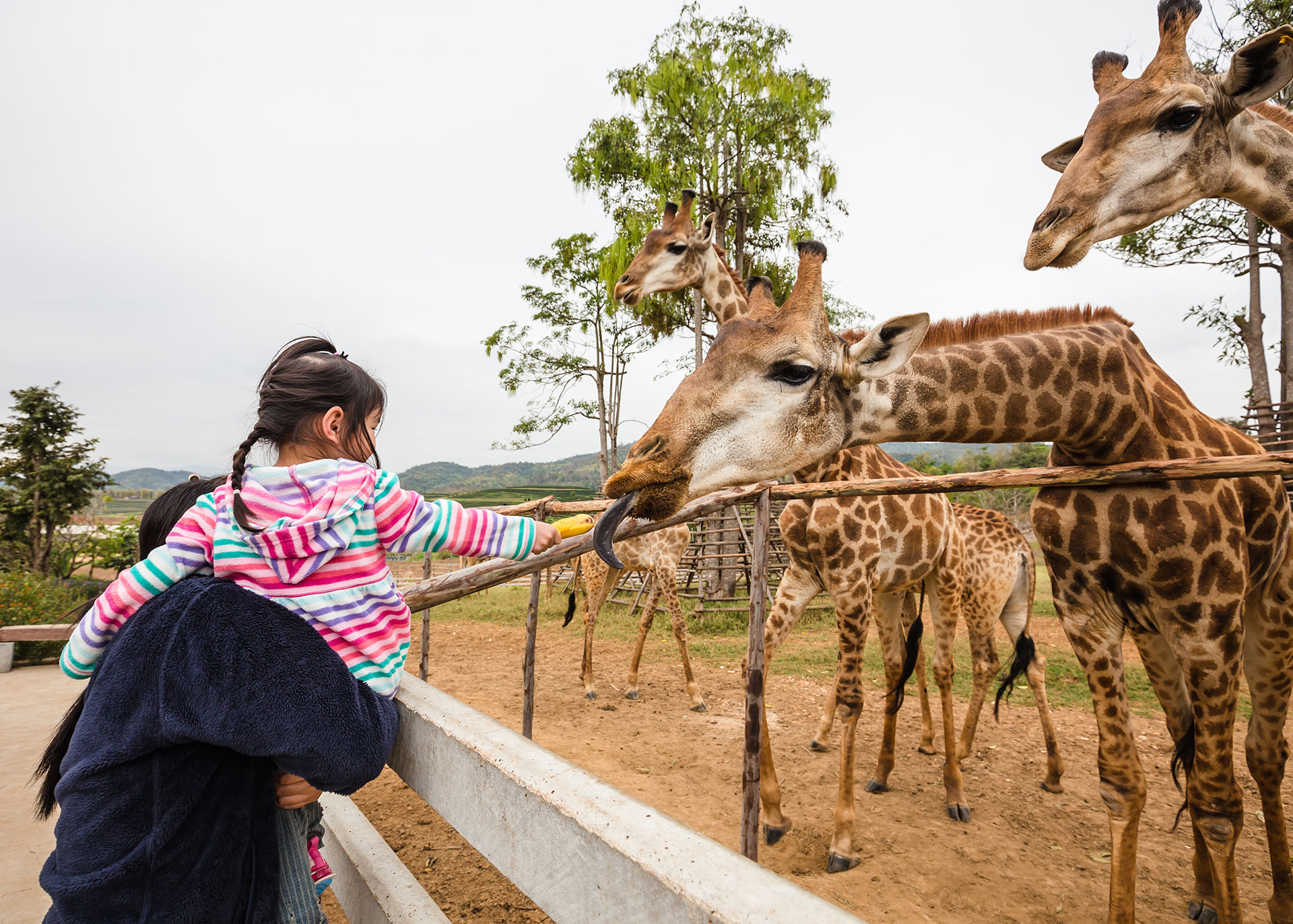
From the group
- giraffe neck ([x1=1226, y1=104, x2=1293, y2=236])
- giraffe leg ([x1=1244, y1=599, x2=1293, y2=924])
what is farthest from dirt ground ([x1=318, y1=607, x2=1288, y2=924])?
giraffe neck ([x1=1226, y1=104, x2=1293, y2=236])

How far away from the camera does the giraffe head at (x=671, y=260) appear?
6.23 meters

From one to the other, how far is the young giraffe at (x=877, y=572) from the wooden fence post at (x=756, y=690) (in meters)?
0.38

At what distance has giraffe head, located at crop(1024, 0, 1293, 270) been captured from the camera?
8.03 ft

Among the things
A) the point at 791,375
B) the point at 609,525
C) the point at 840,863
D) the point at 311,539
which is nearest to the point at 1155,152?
the point at 791,375

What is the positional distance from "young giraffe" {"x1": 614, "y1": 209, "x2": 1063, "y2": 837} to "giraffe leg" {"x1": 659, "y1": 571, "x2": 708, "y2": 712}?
5.77 feet

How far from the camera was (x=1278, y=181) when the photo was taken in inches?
102

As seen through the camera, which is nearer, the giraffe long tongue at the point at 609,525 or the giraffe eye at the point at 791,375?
the giraffe long tongue at the point at 609,525

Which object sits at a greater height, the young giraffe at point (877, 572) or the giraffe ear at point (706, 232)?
the giraffe ear at point (706, 232)

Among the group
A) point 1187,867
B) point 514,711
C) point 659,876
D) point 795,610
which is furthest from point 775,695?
point 659,876

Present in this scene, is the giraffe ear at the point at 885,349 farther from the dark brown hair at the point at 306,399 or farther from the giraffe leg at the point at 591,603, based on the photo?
the giraffe leg at the point at 591,603

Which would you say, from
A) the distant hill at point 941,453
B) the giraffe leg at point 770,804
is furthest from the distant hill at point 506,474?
the giraffe leg at point 770,804

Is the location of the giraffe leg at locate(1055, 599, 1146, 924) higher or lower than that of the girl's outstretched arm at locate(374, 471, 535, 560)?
lower

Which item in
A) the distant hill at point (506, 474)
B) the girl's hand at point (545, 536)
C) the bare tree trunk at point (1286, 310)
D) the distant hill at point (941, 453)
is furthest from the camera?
the distant hill at point (506, 474)

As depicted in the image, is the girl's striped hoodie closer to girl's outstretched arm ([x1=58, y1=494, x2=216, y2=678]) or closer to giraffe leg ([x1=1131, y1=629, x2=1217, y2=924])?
girl's outstretched arm ([x1=58, y1=494, x2=216, y2=678])
